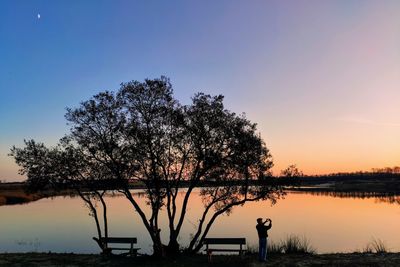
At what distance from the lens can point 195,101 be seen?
77.8 feet

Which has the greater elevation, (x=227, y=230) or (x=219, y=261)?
(x=219, y=261)

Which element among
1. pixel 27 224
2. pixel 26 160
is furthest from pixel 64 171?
pixel 27 224

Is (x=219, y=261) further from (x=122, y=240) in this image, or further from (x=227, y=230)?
(x=227, y=230)

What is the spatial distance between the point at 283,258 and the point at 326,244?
50.9ft

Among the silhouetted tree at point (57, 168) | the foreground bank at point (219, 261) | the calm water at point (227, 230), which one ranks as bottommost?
the calm water at point (227, 230)

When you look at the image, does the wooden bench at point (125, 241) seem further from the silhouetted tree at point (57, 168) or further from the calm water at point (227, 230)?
the calm water at point (227, 230)

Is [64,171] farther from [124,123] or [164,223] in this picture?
[164,223]

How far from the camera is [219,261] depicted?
75.2 feet

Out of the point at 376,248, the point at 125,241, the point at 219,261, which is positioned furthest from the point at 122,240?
the point at 376,248

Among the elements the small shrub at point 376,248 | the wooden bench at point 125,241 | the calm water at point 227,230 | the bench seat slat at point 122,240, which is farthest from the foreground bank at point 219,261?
the calm water at point 227,230

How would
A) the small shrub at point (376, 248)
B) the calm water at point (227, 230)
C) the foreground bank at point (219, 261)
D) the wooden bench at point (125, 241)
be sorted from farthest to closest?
the calm water at point (227, 230), the small shrub at point (376, 248), the wooden bench at point (125, 241), the foreground bank at point (219, 261)

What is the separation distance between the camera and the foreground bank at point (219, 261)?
71.6 ft

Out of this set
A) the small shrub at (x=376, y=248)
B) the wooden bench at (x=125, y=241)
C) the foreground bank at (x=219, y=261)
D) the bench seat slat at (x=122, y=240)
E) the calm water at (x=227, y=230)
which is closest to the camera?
the foreground bank at (x=219, y=261)

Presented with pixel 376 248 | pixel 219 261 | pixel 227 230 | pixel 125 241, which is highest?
pixel 125 241
